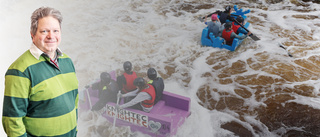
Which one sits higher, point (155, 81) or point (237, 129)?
point (155, 81)

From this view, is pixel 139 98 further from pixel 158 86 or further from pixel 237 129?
pixel 237 129

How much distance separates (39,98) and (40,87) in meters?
0.03

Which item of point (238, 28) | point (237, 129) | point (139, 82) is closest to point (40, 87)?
point (139, 82)

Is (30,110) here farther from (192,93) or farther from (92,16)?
(92,16)

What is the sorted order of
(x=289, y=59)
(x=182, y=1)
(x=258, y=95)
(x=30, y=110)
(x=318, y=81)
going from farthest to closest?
(x=182, y=1)
(x=289, y=59)
(x=318, y=81)
(x=258, y=95)
(x=30, y=110)

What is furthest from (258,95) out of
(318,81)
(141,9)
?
(141,9)

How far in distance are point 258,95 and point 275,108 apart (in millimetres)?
193

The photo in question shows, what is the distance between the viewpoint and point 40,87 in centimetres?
73

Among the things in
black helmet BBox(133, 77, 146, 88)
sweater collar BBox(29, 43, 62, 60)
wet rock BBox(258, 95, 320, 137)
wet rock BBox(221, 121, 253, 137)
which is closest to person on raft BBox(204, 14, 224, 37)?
wet rock BBox(258, 95, 320, 137)

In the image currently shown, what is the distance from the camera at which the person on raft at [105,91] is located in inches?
69.7

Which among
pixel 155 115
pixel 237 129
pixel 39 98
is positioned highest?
pixel 39 98

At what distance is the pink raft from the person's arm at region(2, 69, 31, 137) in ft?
3.32

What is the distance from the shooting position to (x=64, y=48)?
2.87 metres

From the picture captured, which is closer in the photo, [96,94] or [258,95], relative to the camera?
[96,94]
